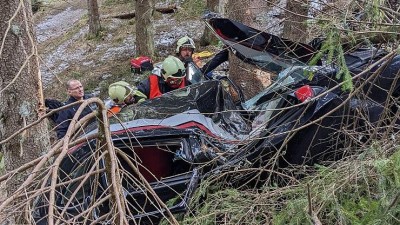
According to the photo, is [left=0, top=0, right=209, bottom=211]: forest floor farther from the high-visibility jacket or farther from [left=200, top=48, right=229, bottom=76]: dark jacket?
the high-visibility jacket

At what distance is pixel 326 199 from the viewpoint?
12.5 ft

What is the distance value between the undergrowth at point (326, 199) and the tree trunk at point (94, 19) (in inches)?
485

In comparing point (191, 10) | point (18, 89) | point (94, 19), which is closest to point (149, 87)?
point (18, 89)

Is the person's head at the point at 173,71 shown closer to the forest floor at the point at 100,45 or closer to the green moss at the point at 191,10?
the forest floor at the point at 100,45

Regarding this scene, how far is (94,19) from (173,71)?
10.9 m

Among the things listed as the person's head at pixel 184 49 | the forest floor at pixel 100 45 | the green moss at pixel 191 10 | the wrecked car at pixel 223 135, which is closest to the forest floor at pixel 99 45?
the forest floor at pixel 100 45

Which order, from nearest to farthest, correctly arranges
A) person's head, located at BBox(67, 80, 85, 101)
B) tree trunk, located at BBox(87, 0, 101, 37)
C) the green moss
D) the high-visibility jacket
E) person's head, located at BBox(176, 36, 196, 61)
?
person's head, located at BBox(67, 80, 85, 101) → the high-visibility jacket → person's head, located at BBox(176, 36, 196, 61) → tree trunk, located at BBox(87, 0, 101, 37) → the green moss

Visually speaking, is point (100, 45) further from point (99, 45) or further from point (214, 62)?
point (214, 62)

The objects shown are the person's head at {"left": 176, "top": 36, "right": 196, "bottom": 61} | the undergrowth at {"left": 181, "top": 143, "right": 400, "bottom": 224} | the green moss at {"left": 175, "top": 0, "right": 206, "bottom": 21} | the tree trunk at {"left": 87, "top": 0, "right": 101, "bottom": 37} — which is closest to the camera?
the undergrowth at {"left": 181, "top": 143, "right": 400, "bottom": 224}

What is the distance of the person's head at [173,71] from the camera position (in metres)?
6.20

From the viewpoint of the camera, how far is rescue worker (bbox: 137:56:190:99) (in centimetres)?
622

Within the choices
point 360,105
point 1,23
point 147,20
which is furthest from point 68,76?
point 360,105

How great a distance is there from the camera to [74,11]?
75.3 feet

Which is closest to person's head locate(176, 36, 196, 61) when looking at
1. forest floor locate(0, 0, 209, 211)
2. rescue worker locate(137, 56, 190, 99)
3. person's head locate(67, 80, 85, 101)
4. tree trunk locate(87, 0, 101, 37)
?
rescue worker locate(137, 56, 190, 99)
